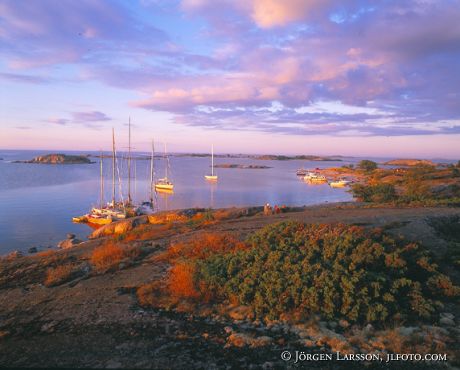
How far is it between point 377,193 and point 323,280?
79.8ft

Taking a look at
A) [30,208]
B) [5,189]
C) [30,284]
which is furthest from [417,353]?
[5,189]

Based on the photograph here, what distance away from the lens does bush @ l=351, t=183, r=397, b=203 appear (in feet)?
88.5

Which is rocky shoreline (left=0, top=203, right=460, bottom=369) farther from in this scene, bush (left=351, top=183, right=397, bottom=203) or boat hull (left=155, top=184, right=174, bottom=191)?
boat hull (left=155, top=184, right=174, bottom=191)

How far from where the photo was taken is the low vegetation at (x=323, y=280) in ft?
20.5

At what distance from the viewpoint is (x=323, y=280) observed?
21.5 ft

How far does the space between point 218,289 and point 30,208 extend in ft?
120

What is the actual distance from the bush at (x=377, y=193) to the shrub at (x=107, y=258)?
20588 mm

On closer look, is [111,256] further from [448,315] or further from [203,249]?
[448,315]

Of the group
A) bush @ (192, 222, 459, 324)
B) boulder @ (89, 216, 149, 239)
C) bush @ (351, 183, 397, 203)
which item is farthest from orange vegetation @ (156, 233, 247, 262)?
bush @ (351, 183, 397, 203)

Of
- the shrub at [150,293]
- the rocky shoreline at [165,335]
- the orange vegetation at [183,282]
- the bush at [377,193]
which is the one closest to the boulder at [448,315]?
the rocky shoreline at [165,335]

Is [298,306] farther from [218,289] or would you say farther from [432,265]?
[432,265]

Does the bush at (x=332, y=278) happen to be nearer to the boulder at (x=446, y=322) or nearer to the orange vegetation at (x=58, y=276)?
the boulder at (x=446, y=322)

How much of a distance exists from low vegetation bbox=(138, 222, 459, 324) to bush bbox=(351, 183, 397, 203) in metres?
19.3

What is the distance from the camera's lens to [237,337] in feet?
18.7
